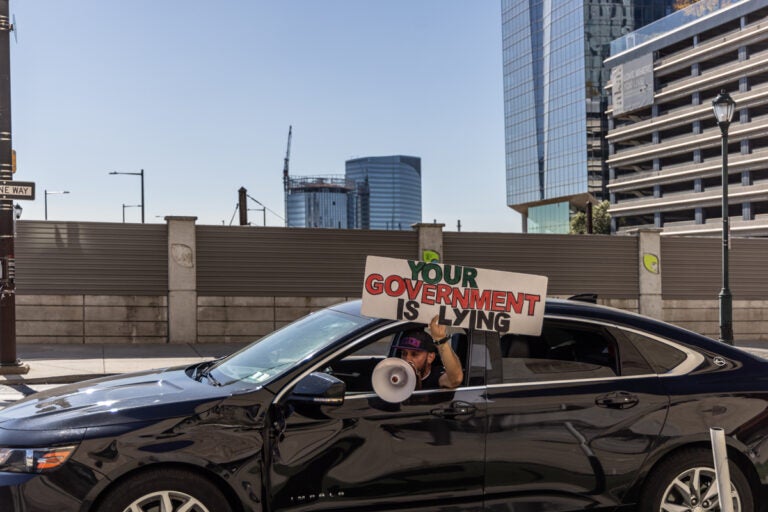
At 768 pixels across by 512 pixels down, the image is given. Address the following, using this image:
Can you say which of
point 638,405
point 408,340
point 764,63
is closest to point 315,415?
point 408,340

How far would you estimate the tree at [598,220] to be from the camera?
93750 mm

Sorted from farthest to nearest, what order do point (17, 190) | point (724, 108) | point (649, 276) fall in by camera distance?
point (649, 276) < point (724, 108) < point (17, 190)

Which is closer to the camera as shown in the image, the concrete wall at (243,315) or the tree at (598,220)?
the concrete wall at (243,315)

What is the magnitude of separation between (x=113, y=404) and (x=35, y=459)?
444 millimetres

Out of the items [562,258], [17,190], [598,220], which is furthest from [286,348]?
[598,220]

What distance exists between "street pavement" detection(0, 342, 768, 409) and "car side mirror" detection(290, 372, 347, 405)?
698 centimetres

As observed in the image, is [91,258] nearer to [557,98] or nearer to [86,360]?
[86,360]

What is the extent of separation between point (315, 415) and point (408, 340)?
787mm

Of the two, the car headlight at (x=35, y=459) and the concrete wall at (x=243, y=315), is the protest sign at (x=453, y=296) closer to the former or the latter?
the car headlight at (x=35, y=459)

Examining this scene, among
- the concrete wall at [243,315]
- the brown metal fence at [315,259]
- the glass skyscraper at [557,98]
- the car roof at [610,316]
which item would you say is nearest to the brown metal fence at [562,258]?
the brown metal fence at [315,259]

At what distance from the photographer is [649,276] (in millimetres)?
19531

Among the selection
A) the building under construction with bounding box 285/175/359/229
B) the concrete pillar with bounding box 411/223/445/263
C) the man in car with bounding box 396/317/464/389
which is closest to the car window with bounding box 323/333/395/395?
the man in car with bounding box 396/317/464/389

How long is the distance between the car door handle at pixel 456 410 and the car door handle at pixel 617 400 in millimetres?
758

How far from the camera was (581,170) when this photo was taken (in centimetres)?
10900
